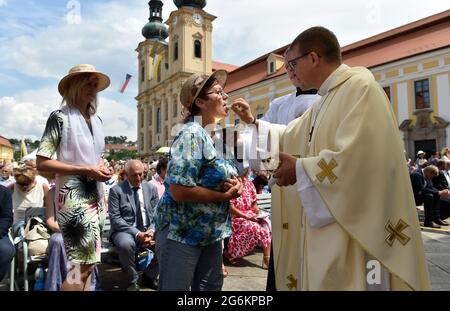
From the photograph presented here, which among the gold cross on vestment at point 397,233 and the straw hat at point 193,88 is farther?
the straw hat at point 193,88

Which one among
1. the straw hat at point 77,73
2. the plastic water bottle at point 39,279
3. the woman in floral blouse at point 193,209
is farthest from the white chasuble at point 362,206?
the plastic water bottle at point 39,279

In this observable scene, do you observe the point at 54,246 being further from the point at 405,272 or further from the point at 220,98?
the point at 405,272

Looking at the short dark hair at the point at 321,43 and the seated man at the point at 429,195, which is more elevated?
the short dark hair at the point at 321,43

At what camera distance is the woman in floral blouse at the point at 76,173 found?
2.27m

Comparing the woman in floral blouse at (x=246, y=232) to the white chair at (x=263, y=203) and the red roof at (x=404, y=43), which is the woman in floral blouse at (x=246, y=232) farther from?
the red roof at (x=404, y=43)

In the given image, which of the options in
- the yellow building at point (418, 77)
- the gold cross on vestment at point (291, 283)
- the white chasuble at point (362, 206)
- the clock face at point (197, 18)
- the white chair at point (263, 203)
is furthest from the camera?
the clock face at point (197, 18)

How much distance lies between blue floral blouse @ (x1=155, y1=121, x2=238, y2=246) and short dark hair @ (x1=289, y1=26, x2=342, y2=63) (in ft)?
2.48

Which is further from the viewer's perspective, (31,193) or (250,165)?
(31,193)

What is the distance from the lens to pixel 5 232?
351cm

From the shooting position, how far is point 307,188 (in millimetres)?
1728

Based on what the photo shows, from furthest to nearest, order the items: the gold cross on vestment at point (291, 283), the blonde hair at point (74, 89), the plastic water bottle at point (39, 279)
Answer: the plastic water bottle at point (39, 279) → the blonde hair at point (74, 89) → the gold cross on vestment at point (291, 283)

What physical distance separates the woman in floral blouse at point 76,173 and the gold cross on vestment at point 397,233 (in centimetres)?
170
